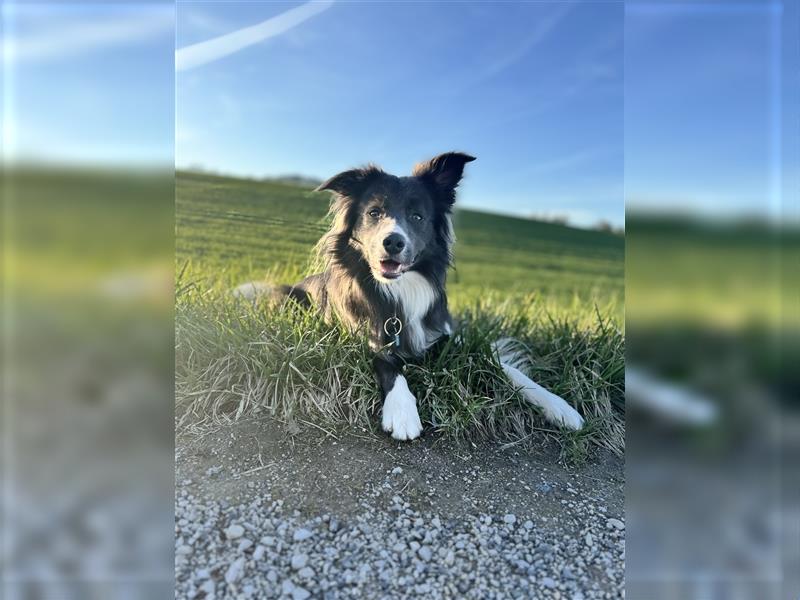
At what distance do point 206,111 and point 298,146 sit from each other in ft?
1.67

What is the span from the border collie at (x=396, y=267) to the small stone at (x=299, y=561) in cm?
79

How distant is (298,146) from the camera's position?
2859 millimetres

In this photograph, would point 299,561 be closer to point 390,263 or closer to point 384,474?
point 384,474

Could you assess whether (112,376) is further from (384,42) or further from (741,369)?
Result: (741,369)

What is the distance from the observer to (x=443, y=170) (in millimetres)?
2795

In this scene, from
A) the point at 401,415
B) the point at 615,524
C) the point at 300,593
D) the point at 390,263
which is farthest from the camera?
the point at 390,263

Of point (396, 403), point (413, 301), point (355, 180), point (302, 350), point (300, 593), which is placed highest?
point (355, 180)

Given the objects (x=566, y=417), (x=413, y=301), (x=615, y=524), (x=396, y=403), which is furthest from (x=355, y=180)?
(x=615, y=524)

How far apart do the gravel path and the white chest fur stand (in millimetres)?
630

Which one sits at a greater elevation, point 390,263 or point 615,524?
point 390,263

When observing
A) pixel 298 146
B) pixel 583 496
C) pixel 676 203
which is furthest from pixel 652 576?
pixel 298 146

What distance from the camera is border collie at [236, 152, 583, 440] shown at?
2.62 m

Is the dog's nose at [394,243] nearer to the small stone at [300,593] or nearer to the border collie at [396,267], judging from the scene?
the border collie at [396,267]

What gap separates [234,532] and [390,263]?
1.39m
